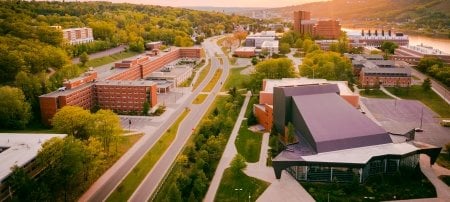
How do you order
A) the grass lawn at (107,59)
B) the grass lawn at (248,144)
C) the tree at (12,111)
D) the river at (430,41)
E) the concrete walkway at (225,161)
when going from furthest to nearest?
the river at (430,41) < the grass lawn at (107,59) < the tree at (12,111) < the grass lawn at (248,144) < the concrete walkway at (225,161)

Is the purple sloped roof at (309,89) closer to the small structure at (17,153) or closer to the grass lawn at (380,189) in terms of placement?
the grass lawn at (380,189)

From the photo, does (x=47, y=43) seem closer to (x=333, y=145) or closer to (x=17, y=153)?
(x=17, y=153)

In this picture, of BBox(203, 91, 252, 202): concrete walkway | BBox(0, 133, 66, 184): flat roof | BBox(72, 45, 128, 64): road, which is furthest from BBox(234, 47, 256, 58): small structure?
BBox(0, 133, 66, 184): flat roof

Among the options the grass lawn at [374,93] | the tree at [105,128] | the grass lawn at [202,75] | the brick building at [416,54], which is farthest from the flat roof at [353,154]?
the brick building at [416,54]

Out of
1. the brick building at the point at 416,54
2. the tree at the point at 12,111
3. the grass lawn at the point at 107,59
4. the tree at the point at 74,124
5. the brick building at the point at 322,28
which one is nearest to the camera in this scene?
the tree at the point at 74,124

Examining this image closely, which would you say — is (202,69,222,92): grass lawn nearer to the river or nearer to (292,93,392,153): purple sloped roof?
(292,93,392,153): purple sloped roof

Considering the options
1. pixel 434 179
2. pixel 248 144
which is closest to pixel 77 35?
pixel 248 144

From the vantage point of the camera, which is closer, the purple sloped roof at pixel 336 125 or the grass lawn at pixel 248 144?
the purple sloped roof at pixel 336 125
